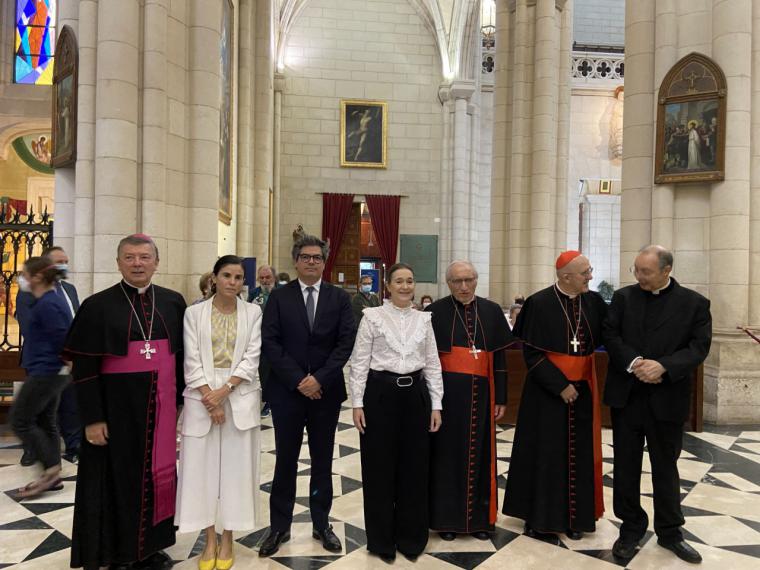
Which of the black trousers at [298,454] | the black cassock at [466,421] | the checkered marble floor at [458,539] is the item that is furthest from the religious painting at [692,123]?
the black trousers at [298,454]

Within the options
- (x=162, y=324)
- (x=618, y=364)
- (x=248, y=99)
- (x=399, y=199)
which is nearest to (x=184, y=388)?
(x=162, y=324)

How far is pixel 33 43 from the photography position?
1386cm

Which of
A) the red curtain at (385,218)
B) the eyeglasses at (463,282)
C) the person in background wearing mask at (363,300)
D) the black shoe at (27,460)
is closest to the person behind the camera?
the eyeglasses at (463,282)

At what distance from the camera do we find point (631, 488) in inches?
129

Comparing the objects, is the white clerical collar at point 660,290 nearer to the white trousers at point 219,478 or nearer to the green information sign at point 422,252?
the white trousers at point 219,478

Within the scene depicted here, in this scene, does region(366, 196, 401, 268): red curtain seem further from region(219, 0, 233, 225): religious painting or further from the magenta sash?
the magenta sash

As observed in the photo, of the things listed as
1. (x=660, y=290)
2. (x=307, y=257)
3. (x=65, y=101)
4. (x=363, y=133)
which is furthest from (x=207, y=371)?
(x=363, y=133)

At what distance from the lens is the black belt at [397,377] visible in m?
3.15

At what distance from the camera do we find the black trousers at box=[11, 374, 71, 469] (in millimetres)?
3988

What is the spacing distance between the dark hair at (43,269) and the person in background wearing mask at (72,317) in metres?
0.03

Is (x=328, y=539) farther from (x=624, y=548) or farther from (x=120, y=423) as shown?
(x=624, y=548)

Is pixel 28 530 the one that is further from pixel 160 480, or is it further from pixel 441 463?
pixel 441 463

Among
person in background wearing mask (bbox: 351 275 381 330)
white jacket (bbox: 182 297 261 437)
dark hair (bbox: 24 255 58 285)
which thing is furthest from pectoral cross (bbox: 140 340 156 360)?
person in background wearing mask (bbox: 351 275 381 330)

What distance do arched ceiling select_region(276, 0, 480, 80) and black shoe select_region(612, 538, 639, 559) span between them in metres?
16.1
